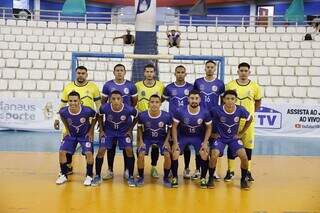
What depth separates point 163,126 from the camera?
5.53m

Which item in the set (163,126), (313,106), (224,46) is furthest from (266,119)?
(163,126)

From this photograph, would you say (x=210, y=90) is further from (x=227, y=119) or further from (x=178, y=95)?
(x=227, y=119)

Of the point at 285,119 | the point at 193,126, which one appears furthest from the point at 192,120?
the point at 285,119

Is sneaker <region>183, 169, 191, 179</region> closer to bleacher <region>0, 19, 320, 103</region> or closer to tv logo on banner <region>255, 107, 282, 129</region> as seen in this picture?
tv logo on banner <region>255, 107, 282, 129</region>

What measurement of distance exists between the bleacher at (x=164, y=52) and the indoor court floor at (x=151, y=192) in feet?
17.5

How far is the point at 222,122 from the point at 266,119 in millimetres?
6022

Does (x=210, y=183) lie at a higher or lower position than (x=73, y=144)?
lower

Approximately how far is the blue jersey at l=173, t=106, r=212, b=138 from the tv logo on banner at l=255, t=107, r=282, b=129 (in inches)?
234

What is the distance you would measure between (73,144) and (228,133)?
6.22ft

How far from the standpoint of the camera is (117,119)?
555cm

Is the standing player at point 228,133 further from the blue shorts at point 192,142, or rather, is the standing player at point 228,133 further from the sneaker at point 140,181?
the sneaker at point 140,181

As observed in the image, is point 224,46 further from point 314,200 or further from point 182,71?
point 314,200

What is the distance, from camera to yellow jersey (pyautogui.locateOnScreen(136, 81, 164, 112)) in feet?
19.9

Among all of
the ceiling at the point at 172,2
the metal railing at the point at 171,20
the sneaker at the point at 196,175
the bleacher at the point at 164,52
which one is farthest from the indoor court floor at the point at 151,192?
the ceiling at the point at 172,2
